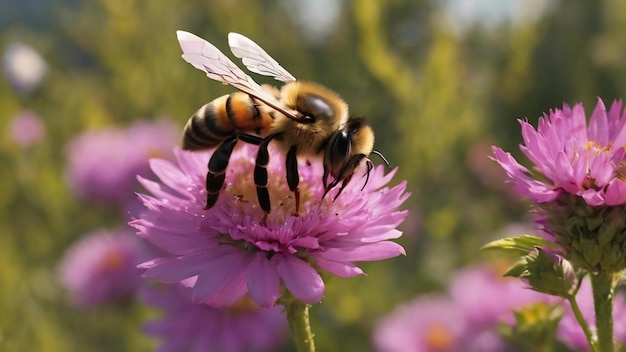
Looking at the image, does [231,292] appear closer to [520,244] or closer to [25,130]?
[520,244]

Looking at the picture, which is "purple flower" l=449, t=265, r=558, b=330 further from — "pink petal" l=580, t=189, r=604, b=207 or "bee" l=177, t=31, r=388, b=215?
"pink petal" l=580, t=189, r=604, b=207

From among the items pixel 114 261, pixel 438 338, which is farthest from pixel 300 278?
pixel 114 261

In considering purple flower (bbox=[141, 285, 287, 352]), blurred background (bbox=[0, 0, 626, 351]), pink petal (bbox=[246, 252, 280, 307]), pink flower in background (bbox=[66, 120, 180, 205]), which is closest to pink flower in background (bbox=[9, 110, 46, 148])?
blurred background (bbox=[0, 0, 626, 351])

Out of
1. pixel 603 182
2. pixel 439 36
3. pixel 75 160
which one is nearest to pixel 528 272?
pixel 603 182

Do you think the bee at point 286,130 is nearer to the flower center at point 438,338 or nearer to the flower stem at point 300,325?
the flower stem at point 300,325

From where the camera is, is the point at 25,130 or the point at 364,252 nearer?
the point at 364,252

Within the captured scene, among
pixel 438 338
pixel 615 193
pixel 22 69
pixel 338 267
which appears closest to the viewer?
pixel 615 193

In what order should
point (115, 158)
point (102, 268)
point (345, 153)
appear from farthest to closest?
point (115, 158) → point (102, 268) → point (345, 153)

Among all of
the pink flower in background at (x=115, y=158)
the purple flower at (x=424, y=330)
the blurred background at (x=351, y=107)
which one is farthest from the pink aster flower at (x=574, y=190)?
the pink flower in background at (x=115, y=158)
